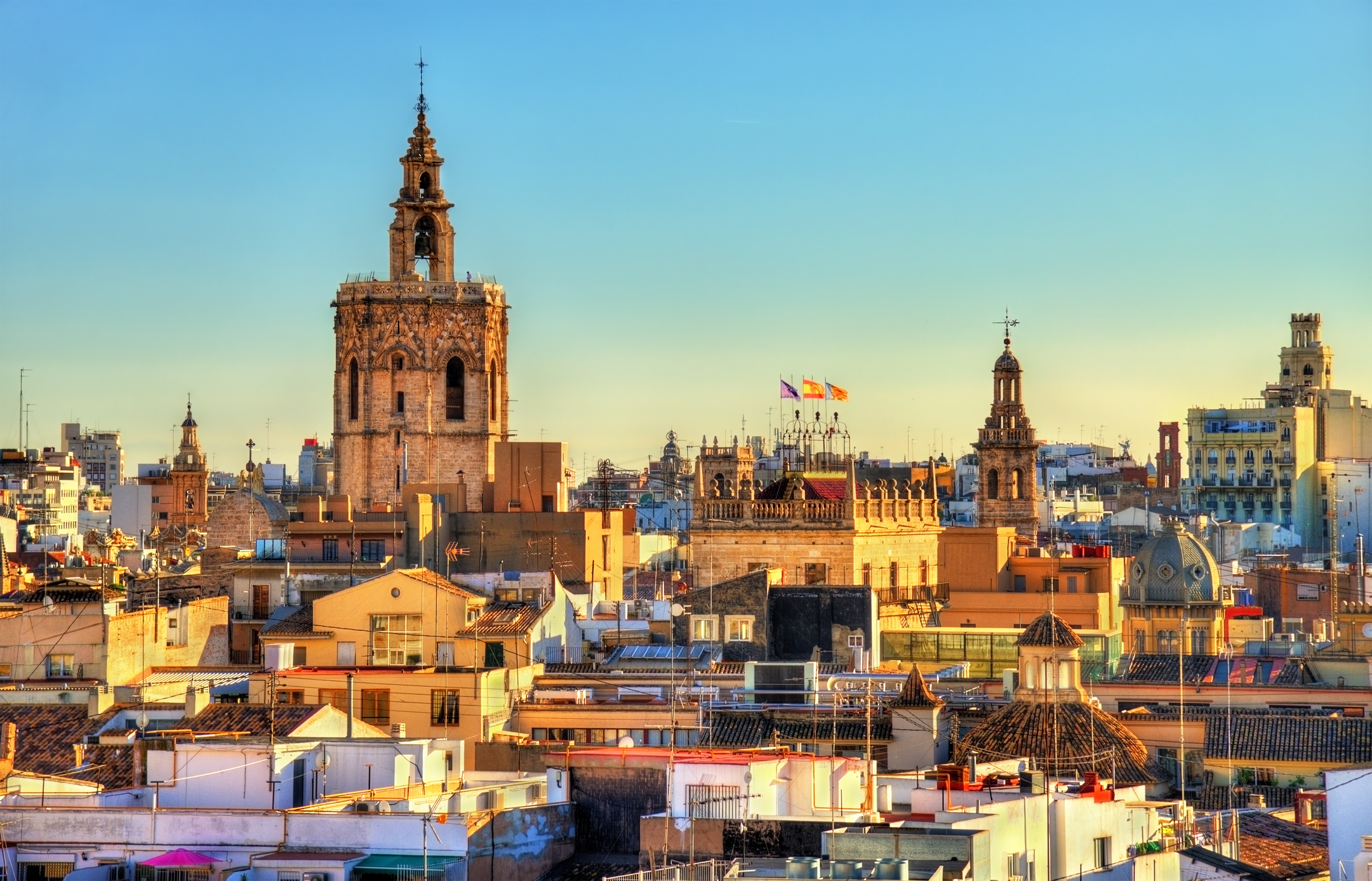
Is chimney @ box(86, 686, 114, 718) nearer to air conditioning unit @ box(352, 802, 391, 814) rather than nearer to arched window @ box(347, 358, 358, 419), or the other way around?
air conditioning unit @ box(352, 802, 391, 814)

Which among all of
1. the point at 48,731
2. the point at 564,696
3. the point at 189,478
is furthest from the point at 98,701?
the point at 189,478

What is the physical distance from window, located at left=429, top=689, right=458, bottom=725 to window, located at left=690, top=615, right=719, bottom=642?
1152 centimetres

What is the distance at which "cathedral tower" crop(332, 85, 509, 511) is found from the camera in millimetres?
81625

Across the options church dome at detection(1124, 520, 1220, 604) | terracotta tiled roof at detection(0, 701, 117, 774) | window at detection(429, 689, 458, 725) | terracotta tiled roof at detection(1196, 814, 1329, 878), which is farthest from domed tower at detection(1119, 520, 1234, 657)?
terracotta tiled roof at detection(0, 701, 117, 774)

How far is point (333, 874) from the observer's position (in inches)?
1062

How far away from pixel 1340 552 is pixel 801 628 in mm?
79498

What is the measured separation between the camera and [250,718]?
3544cm

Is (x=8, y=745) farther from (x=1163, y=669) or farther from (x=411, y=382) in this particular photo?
(x=411, y=382)

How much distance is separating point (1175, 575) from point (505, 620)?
25.1 meters

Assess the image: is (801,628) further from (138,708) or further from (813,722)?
(138,708)

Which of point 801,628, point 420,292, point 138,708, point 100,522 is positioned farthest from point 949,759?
point 100,522

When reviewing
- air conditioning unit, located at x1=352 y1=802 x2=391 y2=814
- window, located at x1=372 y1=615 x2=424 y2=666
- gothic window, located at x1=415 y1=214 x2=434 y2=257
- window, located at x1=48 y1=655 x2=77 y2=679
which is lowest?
air conditioning unit, located at x1=352 y1=802 x2=391 y2=814

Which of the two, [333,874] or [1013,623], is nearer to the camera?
[333,874]

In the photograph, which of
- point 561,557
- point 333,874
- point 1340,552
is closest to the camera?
point 333,874
